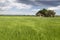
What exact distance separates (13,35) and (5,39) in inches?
41.6

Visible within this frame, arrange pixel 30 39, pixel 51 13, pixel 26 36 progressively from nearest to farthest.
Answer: pixel 30 39 < pixel 26 36 < pixel 51 13

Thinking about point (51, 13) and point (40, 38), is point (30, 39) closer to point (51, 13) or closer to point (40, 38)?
point (40, 38)

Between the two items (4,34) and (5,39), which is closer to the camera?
(5,39)

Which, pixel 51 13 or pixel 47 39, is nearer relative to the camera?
pixel 47 39

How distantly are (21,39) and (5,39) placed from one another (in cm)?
116

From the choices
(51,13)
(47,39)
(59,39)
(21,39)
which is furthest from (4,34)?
(51,13)

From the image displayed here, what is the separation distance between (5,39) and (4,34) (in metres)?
1.23

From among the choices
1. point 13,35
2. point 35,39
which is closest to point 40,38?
point 35,39

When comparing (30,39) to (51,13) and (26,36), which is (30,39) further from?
(51,13)

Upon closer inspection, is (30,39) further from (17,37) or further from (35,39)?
(17,37)

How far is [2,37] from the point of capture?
37.9ft

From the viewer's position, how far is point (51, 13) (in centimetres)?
7244

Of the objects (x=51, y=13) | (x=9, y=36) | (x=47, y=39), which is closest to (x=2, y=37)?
Result: (x=9, y=36)

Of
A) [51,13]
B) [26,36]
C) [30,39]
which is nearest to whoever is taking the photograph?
[30,39]
